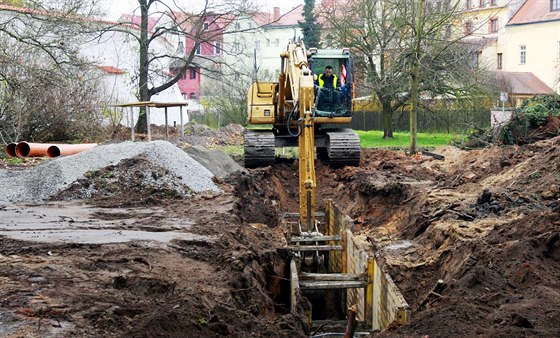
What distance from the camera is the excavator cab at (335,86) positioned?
57.6 ft

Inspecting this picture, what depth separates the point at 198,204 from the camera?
12469mm

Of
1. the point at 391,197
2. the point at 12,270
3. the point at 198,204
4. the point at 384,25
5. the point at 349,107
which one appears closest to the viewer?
the point at 12,270

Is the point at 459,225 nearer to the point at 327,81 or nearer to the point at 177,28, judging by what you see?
the point at 327,81

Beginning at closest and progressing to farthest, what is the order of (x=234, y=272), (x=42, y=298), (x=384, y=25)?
(x=42, y=298), (x=234, y=272), (x=384, y=25)

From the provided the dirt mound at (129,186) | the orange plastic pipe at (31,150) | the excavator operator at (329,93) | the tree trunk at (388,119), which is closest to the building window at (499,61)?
the tree trunk at (388,119)

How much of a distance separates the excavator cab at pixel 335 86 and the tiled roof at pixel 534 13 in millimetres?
35326

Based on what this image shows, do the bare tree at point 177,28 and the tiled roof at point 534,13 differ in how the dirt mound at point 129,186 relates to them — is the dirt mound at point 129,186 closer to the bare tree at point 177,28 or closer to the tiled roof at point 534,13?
the bare tree at point 177,28

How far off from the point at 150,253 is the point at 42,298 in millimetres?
2384

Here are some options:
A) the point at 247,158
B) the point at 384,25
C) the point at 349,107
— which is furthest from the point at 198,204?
the point at 384,25

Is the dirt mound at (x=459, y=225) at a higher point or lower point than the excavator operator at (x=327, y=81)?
lower

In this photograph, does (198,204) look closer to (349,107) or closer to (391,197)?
(391,197)

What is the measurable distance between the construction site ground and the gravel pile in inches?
11.7

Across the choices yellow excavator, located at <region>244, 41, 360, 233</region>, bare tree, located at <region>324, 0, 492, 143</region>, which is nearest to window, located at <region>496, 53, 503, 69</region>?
bare tree, located at <region>324, 0, 492, 143</region>

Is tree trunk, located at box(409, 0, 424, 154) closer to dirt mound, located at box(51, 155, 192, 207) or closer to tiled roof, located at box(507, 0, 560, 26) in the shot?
dirt mound, located at box(51, 155, 192, 207)
